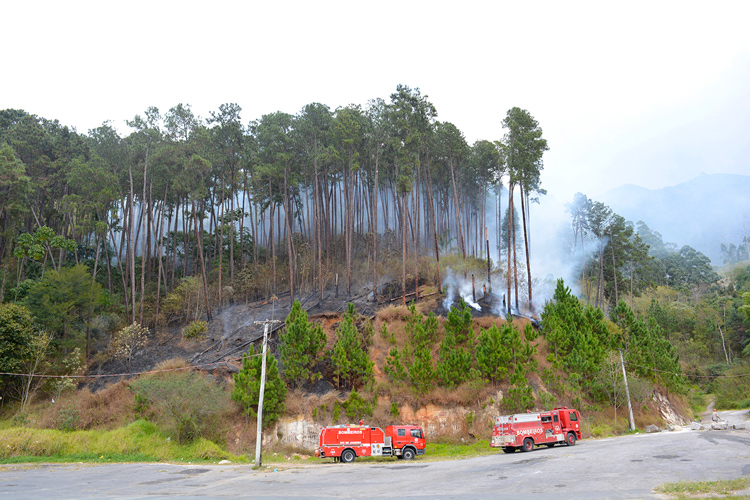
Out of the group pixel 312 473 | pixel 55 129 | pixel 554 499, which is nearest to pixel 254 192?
pixel 55 129

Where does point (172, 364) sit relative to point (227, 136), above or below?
below

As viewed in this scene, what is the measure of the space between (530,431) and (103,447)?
28.2 m

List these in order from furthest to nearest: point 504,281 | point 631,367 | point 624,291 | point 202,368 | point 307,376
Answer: point 624,291, point 504,281, point 631,367, point 202,368, point 307,376

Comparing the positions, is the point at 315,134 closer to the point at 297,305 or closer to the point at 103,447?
the point at 297,305

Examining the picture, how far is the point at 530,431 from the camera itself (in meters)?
27.4

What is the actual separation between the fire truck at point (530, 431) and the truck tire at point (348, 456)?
337 inches

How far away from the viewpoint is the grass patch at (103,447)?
97.2ft

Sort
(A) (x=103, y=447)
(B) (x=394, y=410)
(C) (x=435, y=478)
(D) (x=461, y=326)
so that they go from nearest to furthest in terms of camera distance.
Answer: (C) (x=435, y=478), (A) (x=103, y=447), (B) (x=394, y=410), (D) (x=461, y=326)

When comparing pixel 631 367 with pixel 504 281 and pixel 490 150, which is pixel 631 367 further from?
pixel 490 150

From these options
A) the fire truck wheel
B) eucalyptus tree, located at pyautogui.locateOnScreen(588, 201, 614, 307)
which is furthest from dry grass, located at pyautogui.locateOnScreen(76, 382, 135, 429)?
eucalyptus tree, located at pyautogui.locateOnScreen(588, 201, 614, 307)

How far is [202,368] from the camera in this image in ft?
120

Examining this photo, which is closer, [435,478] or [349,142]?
[435,478]

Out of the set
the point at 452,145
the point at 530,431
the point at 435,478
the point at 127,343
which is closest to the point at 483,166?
the point at 452,145

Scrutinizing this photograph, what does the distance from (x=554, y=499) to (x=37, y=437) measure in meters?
33.8
